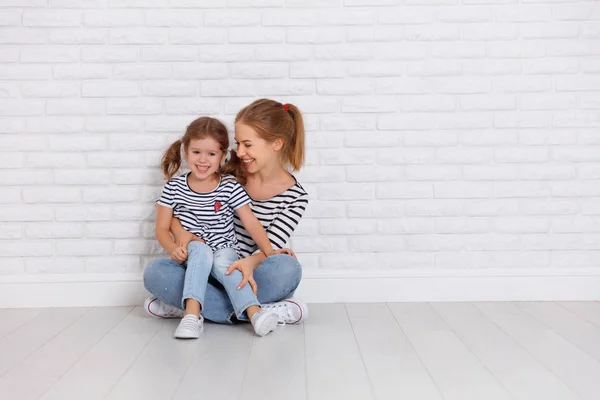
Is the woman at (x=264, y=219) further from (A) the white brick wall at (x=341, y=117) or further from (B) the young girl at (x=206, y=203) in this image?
(A) the white brick wall at (x=341, y=117)

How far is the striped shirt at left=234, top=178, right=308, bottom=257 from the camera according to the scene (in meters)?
2.93

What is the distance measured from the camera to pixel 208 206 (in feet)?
9.50

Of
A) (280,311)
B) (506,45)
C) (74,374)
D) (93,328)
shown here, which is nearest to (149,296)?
(93,328)

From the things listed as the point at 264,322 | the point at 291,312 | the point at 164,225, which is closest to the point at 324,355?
the point at 264,322

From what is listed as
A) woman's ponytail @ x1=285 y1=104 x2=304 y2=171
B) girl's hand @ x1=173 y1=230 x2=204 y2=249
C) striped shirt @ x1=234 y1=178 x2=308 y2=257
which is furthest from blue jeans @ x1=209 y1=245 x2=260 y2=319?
woman's ponytail @ x1=285 y1=104 x2=304 y2=171

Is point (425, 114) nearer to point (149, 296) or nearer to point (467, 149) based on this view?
point (467, 149)

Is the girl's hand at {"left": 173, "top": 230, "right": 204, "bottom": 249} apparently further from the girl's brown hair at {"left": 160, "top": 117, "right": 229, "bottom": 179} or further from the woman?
the girl's brown hair at {"left": 160, "top": 117, "right": 229, "bottom": 179}

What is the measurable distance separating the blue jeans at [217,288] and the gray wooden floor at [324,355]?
0.24 ft

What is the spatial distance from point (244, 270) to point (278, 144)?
53 cm

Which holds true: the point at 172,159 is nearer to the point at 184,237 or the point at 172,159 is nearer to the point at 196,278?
the point at 184,237

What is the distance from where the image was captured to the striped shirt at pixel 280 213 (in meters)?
2.93

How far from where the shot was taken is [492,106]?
311 centimetres

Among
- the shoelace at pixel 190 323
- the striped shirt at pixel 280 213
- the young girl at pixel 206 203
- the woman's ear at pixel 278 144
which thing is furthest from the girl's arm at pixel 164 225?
the woman's ear at pixel 278 144

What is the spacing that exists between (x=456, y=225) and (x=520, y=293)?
0.40 meters
